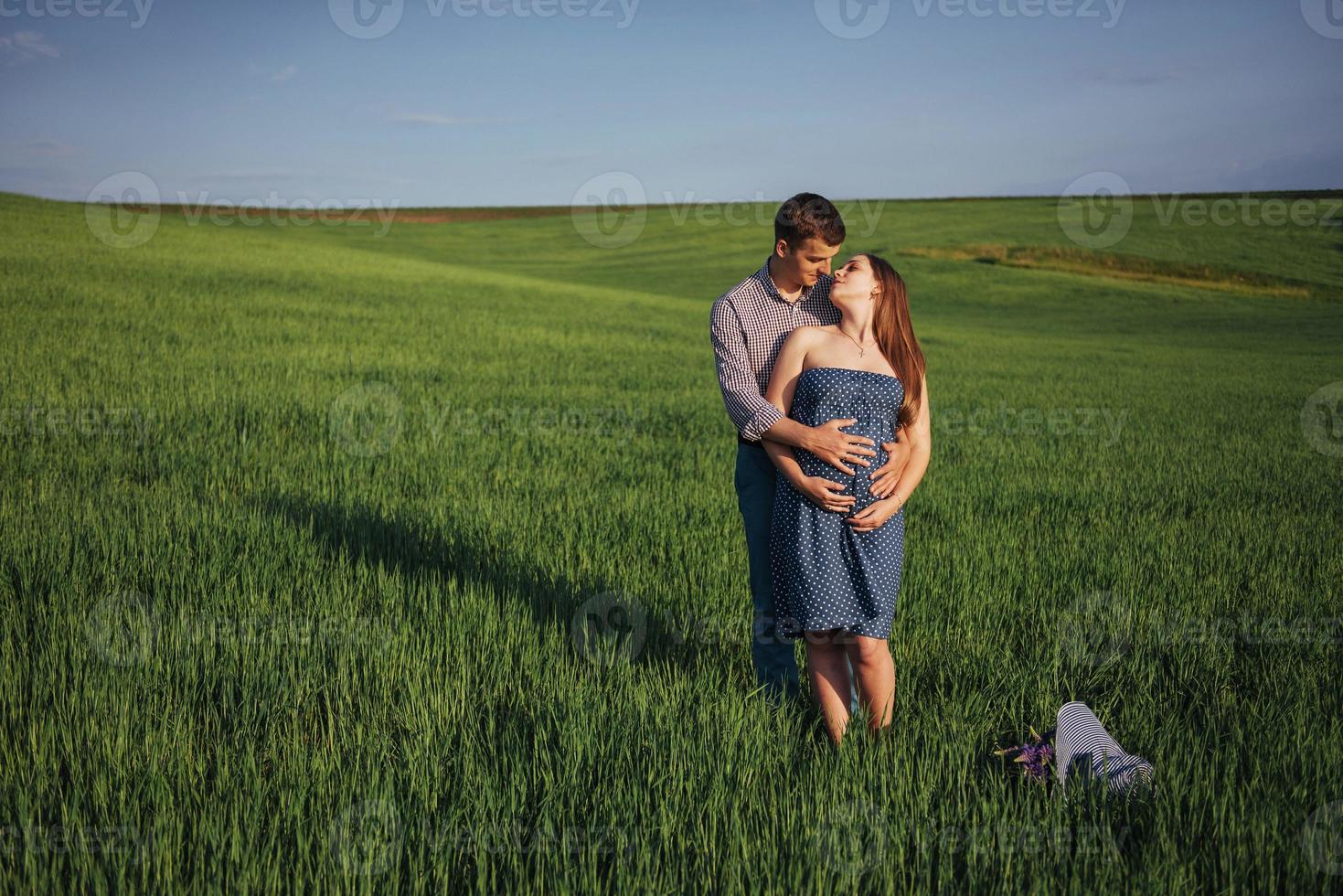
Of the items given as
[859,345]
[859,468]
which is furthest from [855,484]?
[859,345]

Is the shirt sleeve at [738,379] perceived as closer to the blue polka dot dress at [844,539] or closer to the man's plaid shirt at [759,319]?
the man's plaid shirt at [759,319]

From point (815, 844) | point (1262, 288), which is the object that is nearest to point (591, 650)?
point (815, 844)

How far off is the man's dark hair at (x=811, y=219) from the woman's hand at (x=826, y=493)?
2.63ft

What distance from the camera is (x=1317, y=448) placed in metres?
9.98

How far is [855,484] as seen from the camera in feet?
9.14

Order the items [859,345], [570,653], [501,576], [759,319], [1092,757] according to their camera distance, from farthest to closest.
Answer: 1. [501,576]
2. [570,653]
3. [759,319]
4. [859,345]
5. [1092,757]

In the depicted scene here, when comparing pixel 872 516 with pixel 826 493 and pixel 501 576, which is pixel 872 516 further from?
pixel 501 576

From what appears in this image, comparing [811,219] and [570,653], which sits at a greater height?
[811,219]

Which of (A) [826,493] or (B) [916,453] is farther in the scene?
(B) [916,453]

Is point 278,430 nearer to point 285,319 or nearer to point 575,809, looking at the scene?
point 575,809

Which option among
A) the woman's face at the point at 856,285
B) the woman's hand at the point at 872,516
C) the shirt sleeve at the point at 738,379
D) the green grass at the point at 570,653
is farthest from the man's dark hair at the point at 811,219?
the green grass at the point at 570,653

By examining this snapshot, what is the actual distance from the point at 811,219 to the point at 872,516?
1002 millimetres

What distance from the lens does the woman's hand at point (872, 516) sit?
2770 millimetres

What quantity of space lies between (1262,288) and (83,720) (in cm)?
4467
